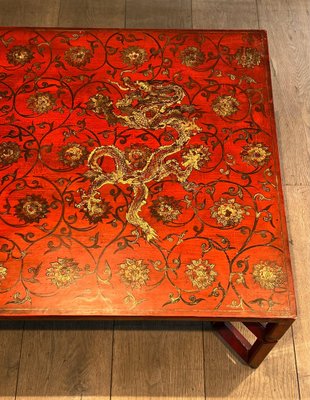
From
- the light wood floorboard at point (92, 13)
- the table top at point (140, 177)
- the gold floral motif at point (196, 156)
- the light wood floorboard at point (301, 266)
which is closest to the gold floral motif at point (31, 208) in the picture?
the table top at point (140, 177)

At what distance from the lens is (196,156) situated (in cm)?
134

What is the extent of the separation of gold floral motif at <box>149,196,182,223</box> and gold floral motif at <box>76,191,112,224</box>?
0.11m

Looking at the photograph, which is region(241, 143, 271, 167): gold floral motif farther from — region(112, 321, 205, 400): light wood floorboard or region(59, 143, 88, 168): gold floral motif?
region(112, 321, 205, 400): light wood floorboard

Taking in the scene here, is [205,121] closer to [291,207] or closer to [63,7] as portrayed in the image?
[291,207]

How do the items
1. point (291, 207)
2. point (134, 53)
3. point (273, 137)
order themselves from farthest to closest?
point (291, 207) → point (134, 53) → point (273, 137)

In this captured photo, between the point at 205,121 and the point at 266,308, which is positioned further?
the point at 205,121

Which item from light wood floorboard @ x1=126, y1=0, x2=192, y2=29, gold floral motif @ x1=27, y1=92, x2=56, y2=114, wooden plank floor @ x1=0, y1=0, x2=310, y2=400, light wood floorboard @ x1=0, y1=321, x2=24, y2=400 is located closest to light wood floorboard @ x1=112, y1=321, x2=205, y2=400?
wooden plank floor @ x1=0, y1=0, x2=310, y2=400

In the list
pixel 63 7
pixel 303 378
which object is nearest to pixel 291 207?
pixel 303 378

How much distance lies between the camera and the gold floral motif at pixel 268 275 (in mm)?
1197

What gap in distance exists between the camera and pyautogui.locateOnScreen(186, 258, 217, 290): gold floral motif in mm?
1188

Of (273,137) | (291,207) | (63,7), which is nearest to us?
(273,137)

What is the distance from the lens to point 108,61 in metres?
1.47

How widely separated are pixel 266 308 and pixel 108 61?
2.56ft

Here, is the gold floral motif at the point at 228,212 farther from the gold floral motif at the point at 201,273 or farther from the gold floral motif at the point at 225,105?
the gold floral motif at the point at 225,105
